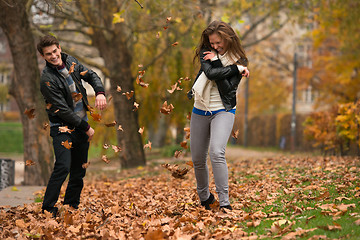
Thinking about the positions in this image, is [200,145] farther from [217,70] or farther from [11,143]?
[11,143]

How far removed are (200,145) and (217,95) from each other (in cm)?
55

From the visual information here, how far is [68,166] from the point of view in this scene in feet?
16.8

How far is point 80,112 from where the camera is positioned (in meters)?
5.29

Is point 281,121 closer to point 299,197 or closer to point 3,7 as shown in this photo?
point 3,7

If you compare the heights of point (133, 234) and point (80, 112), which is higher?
point (80, 112)

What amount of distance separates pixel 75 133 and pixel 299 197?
266 cm

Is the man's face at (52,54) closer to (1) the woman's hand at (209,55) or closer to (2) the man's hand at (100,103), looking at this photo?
(2) the man's hand at (100,103)

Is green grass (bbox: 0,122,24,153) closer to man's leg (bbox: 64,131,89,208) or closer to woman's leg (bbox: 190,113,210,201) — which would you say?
man's leg (bbox: 64,131,89,208)

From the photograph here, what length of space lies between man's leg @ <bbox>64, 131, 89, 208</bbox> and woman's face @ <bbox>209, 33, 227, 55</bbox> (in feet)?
5.46

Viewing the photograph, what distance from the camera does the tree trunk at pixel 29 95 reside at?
9711 mm

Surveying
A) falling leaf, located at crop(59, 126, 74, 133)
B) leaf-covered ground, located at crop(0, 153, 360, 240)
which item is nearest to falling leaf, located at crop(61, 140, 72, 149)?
falling leaf, located at crop(59, 126, 74, 133)

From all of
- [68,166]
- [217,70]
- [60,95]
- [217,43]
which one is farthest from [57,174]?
[217,43]

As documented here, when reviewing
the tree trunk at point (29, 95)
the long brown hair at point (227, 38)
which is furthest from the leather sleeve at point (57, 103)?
the tree trunk at point (29, 95)

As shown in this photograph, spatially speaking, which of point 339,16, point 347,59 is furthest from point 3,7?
point 347,59
